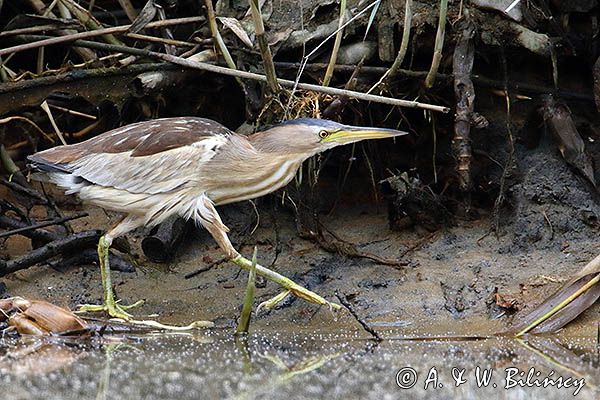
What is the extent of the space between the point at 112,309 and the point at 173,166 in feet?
1.92

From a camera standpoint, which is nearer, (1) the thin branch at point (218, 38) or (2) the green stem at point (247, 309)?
(2) the green stem at point (247, 309)

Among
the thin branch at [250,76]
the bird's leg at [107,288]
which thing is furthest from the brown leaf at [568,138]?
the bird's leg at [107,288]

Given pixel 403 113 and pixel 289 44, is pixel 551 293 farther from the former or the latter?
pixel 289 44

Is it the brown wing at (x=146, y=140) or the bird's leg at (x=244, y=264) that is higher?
the brown wing at (x=146, y=140)

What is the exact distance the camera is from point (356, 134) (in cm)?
433

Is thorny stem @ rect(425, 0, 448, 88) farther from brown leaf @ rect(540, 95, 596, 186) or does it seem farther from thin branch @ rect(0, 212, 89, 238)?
thin branch @ rect(0, 212, 89, 238)

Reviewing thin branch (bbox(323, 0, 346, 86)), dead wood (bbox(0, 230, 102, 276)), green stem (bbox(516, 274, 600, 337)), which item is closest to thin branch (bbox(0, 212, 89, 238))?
dead wood (bbox(0, 230, 102, 276))

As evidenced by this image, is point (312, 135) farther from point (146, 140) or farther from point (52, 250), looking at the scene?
point (52, 250)

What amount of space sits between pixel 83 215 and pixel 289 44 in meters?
1.13

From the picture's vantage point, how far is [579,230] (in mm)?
4609

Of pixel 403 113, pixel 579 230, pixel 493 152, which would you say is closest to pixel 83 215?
pixel 403 113

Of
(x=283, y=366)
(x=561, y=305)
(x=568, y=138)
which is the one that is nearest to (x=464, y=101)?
(x=568, y=138)

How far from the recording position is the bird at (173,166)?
4332 millimetres

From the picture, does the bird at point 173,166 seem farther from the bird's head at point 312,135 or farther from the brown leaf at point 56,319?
the brown leaf at point 56,319
